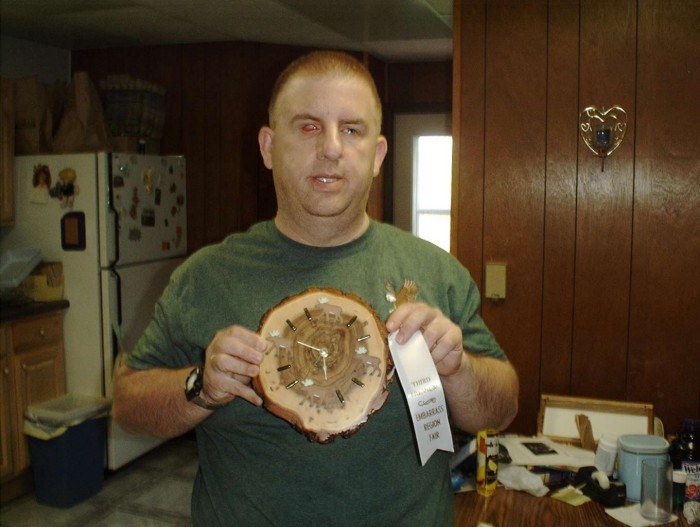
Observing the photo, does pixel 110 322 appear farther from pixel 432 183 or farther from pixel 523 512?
pixel 432 183

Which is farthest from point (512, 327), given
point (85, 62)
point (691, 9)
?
point (85, 62)

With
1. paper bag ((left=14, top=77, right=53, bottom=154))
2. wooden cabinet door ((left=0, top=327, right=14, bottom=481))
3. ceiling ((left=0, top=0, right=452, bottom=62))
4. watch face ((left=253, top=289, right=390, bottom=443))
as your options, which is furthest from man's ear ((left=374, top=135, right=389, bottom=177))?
paper bag ((left=14, top=77, right=53, bottom=154))

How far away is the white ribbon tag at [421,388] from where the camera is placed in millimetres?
1087

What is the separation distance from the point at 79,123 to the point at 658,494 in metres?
3.18

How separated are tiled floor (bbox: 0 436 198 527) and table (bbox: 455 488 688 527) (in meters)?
1.86

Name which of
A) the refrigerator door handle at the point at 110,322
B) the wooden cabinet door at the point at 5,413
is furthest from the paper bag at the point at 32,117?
the wooden cabinet door at the point at 5,413

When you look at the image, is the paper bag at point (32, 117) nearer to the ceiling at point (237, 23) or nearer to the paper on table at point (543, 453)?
the ceiling at point (237, 23)

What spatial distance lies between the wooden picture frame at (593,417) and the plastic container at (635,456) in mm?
248

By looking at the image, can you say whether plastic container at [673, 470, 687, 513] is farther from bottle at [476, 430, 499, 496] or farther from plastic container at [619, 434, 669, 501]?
bottle at [476, 430, 499, 496]

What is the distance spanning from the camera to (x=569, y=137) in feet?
7.20

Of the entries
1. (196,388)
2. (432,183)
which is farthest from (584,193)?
(432,183)

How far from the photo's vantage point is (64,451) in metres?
3.21

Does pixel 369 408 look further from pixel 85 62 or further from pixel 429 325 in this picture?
pixel 85 62

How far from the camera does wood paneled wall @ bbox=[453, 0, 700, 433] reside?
2.12 metres
